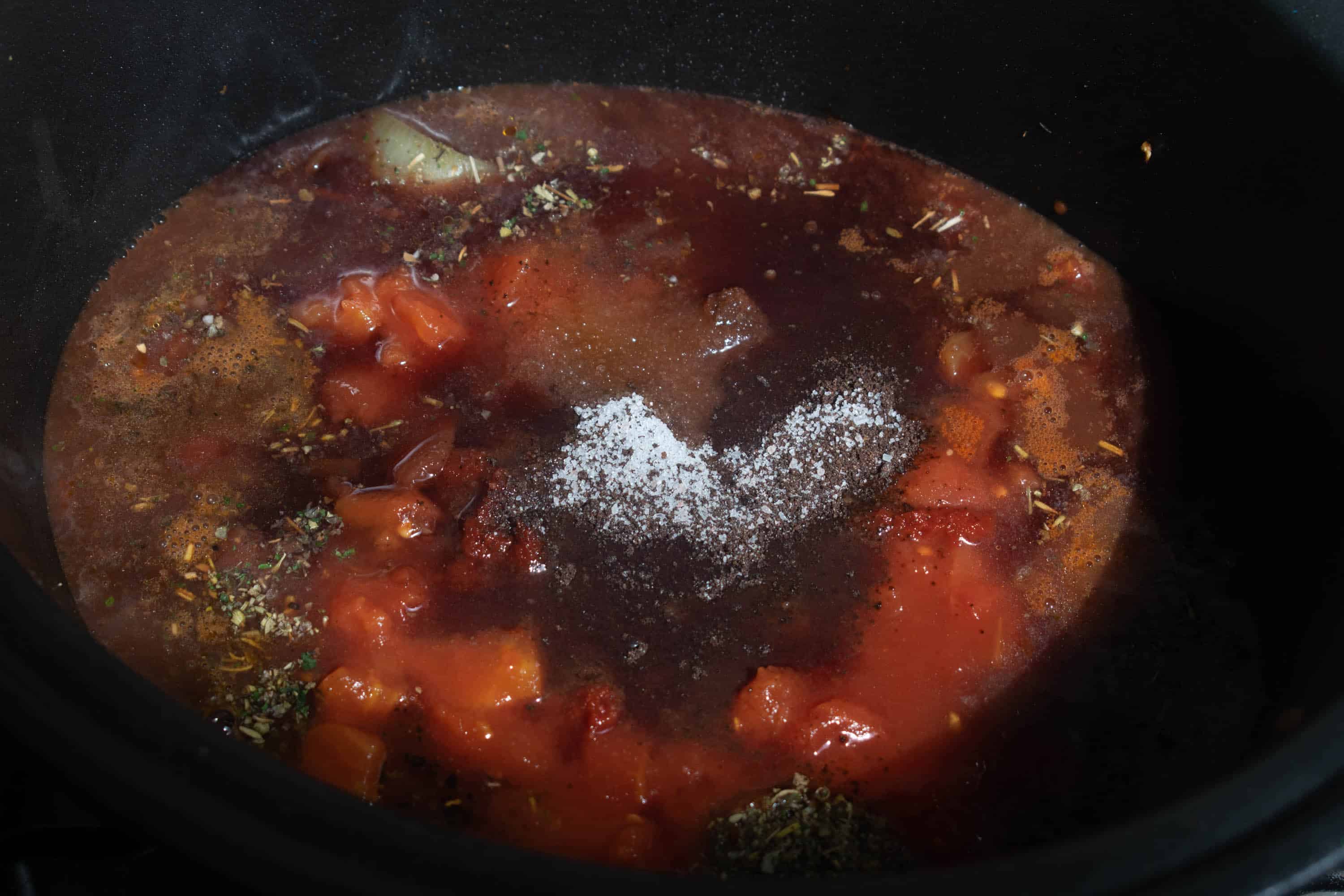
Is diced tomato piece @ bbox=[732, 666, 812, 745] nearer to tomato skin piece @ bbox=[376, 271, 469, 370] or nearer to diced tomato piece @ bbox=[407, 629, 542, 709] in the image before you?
diced tomato piece @ bbox=[407, 629, 542, 709]

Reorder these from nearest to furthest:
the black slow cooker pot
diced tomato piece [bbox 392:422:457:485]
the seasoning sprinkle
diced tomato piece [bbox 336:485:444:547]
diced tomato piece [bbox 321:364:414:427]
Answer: the black slow cooker pot
diced tomato piece [bbox 336:485:444:547]
diced tomato piece [bbox 392:422:457:485]
diced tomato piece [bbox 321:364:414:427]
the seasoning sprinkle

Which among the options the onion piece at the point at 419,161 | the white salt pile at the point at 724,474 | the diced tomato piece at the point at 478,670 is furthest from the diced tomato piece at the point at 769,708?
the onion piece at the point at 419,161

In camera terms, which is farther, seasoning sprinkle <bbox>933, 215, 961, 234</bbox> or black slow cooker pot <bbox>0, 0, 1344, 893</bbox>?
seasoning sprinkle <bbox>933, 215, 961, 234</bbox>

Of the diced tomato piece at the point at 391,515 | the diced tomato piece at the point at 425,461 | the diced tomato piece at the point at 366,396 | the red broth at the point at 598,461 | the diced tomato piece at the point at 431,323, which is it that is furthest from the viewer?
the diced tomato piece at the point at 431,323

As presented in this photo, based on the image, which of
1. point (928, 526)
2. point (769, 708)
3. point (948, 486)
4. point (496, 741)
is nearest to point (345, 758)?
point (496, 741)

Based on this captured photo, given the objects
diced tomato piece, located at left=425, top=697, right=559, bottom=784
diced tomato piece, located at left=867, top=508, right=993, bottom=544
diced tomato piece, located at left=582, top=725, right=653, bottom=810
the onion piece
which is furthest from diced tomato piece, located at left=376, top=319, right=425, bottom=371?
diced tomato piece, located at left=867, top=508, right=993, bottom=544

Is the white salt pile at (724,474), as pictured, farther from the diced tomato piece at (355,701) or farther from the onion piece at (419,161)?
the onion piece at (419,161)

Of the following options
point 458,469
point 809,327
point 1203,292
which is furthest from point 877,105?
point 458,469

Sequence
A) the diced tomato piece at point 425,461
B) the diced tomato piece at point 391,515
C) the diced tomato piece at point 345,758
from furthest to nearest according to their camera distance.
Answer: the diced tomato piece at point 425,461
the diced tomato piece at point 391,515
the diced tomato piece at point 345,758

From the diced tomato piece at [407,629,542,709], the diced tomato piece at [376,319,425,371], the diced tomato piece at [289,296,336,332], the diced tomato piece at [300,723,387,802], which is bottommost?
the diced tomato piece at [300,723,387,802]
